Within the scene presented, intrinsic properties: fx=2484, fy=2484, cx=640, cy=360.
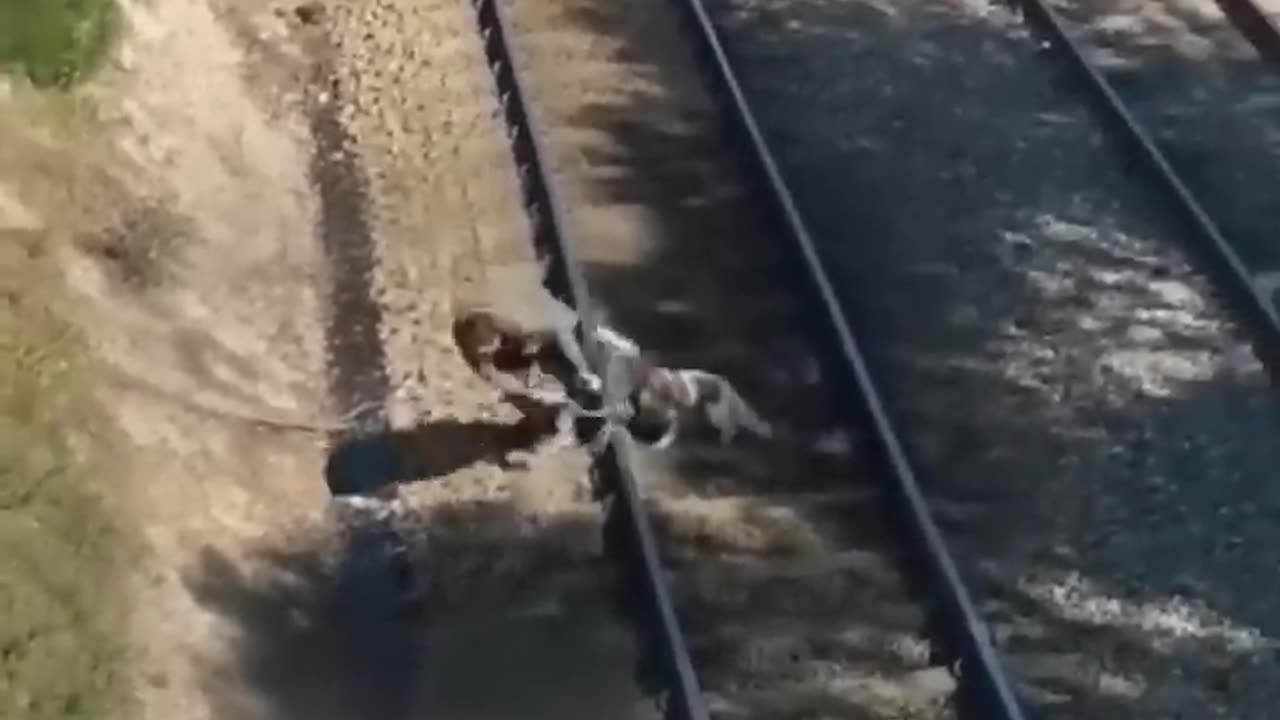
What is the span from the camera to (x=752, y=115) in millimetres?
11391

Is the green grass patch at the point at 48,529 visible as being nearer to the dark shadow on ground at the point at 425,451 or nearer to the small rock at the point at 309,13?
the dark shadow on ground at the point at 425,451

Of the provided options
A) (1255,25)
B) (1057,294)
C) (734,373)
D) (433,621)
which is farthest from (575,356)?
(1255,25)

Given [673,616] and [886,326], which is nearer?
[673,616]

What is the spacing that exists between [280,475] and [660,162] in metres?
3.11

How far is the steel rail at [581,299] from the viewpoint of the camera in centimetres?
744

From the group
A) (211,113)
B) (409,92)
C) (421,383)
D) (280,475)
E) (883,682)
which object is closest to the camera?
(883,682)

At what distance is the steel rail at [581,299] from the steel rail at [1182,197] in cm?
252

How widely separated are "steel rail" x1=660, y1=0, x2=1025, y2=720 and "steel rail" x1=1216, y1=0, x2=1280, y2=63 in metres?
2.69

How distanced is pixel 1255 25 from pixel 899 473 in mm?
4976

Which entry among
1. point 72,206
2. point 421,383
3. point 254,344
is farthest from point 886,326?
point 72,206

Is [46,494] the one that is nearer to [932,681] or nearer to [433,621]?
[433,621]

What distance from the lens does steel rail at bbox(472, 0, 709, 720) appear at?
24.4 ft

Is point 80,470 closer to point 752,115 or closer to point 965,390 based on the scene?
point 965,390

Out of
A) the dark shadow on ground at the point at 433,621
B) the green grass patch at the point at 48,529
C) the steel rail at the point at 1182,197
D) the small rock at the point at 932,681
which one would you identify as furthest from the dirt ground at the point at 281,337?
the steel rail at the point at 1182,197
